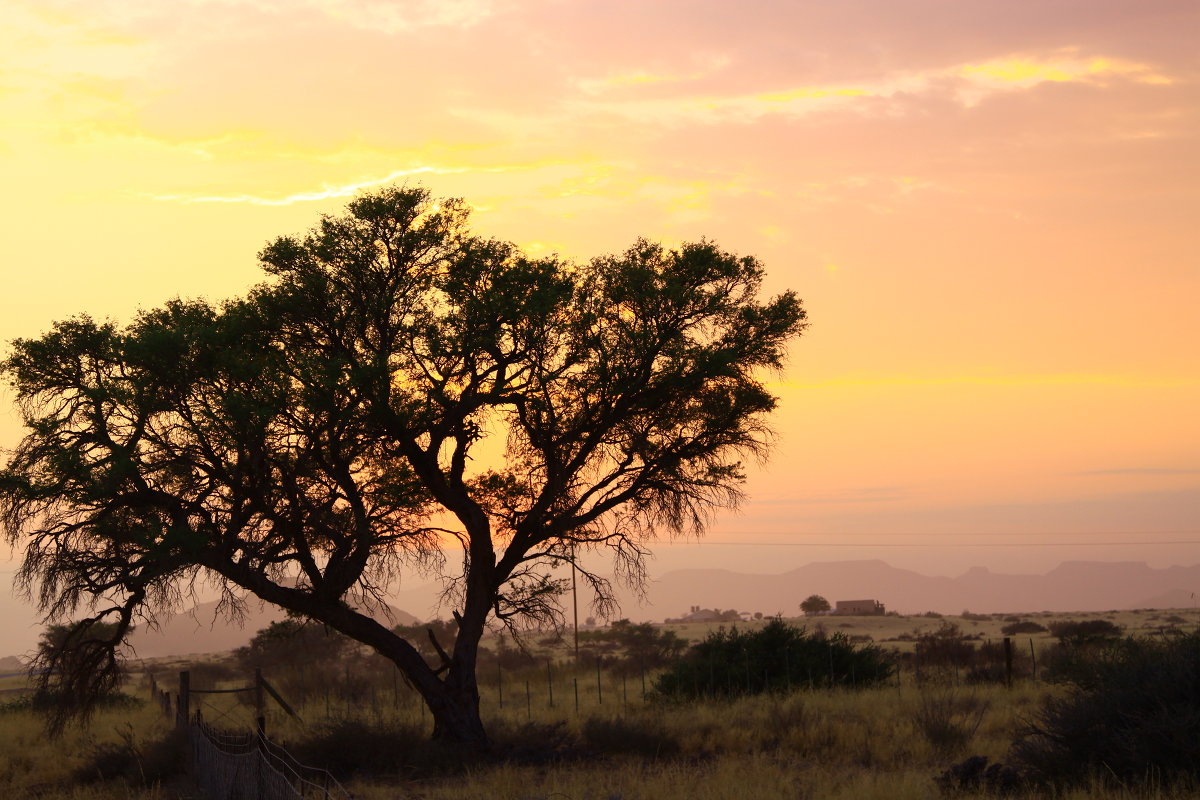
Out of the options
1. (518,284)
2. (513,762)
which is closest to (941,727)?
(513,762)

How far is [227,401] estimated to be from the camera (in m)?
21.1

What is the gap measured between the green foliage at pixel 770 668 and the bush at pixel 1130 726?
16.1 m

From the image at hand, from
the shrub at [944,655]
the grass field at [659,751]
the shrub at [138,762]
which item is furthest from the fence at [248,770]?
the shrub at [944,655]

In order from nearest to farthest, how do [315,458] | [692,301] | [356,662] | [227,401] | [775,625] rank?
[227,401] → [315,458] → [692,301] → [775,625] → [356,662]

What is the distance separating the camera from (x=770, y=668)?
34.0 meters

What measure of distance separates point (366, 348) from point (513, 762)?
8775 mm

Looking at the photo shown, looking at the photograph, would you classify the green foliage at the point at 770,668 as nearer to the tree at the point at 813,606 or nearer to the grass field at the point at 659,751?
the grass field at the point at 659,751

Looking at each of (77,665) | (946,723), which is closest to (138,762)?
(77,665)

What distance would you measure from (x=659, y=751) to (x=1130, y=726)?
34.5 feet

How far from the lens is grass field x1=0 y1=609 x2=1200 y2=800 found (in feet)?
60.0

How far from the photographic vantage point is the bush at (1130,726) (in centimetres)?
1438

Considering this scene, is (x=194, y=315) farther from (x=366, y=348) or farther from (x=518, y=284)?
(x=518, y=284)

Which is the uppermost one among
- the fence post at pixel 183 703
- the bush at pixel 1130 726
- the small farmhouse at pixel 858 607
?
the bush at pixel 1130 726

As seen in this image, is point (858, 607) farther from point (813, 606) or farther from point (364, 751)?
point (364, 751)
